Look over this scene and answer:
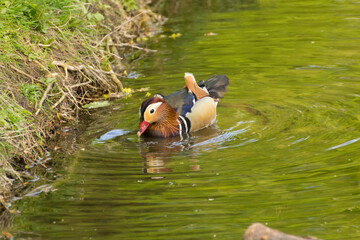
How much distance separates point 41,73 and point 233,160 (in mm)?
2834

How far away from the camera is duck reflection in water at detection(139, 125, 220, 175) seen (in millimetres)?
6145

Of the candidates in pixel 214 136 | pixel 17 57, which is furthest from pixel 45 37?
pixel 214 136

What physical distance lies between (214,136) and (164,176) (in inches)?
52.6

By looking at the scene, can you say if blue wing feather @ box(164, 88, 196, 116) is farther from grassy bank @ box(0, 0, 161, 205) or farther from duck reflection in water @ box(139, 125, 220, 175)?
grassy bank @ box(0, 0, 161, 205)

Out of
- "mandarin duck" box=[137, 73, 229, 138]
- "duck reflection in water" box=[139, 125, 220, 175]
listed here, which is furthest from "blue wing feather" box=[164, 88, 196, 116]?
"duck reflection in water" box=[139, 125, 220, 175]

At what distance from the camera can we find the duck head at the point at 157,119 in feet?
23.8

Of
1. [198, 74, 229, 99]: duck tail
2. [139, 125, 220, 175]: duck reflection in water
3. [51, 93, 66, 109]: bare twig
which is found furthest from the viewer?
[198, 74, 229, 99]: duck tail

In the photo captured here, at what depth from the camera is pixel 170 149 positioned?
22.4 ft

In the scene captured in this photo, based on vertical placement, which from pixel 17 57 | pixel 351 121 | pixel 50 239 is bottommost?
pixel 351 121

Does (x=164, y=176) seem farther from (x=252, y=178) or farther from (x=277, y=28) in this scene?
(x=277, y=28)

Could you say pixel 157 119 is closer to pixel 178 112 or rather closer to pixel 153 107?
pixel 153 107

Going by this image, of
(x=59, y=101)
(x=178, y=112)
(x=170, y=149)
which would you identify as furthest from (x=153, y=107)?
(x=59, y=101)

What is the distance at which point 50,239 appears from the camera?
4.67m

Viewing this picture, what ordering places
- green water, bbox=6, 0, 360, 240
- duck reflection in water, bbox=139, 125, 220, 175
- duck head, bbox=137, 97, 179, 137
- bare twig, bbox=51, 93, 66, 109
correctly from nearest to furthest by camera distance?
green water, bbox=6, 0, 360, 240
duck reflection in water, bbox=139, 125, 220, 175
duck head, bbox=137, 97, 179, 137
bare twig, bbox=51, 93, 66, 109
